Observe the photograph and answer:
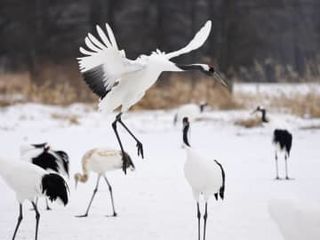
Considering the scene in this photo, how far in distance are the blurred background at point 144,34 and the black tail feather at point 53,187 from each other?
11205 mm

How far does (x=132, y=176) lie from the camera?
8242 millimetres

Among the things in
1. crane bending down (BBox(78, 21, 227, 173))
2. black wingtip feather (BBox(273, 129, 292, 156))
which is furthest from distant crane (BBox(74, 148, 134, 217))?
black wingtip feather (BBox(273, 129, 292, 156))

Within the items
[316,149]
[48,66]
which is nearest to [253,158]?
[316,149]

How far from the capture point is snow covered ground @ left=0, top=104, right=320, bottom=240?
18.8 feet

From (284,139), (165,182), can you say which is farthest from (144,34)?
(165,182)

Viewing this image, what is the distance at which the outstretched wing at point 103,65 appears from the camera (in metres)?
5.68

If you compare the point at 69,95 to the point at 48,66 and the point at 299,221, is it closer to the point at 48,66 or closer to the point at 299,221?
the point at 48,66

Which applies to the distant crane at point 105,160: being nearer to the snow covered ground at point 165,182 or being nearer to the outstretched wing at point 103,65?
the snow covered ground at point 165,182

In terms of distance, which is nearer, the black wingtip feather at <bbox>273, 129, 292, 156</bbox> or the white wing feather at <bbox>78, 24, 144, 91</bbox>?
the white wing feather at <bbox>78, 24, 144, 91</bbox>

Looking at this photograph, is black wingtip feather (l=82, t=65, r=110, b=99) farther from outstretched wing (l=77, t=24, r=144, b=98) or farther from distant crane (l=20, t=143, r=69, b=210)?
distant crane (l=20, t=143, r=69, b=210)

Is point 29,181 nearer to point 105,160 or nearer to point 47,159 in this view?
point 47,159

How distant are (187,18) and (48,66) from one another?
949 cm

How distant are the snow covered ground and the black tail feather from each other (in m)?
0.37

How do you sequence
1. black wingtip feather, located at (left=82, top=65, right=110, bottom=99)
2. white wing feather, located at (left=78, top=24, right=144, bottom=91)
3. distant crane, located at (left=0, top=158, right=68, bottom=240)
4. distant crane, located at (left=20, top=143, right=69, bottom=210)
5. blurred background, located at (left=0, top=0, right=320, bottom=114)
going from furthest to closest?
blurred background, located at (left=0, top=0, right=320, bottom=114)
distant crane, located at (left=20, top=143, right=69, bottom=210)
black wingtip feather, located at (left=82, top=65, right=110, bottom=99)
white wing feather, located at (left=78, top=24, right=144, bottom=91)
distant crane, located at (left=0, top=158, right=68, bottom=240)
